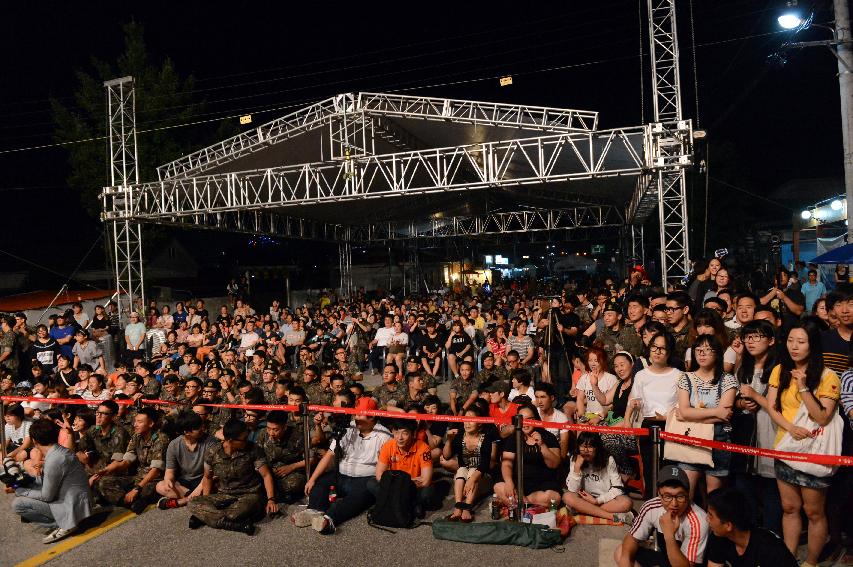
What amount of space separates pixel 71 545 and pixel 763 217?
41.2 metres

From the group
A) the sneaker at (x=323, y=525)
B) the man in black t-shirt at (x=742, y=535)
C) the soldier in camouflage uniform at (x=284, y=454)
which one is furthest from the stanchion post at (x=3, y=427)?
the man in black t-shirt at (x=742, y=535)

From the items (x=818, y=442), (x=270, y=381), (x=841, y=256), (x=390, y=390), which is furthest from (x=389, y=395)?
(x=841, y=256)

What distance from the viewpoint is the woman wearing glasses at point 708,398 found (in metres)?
4.06

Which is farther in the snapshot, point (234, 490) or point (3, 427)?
point (3, 427)

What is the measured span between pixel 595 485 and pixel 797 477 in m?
1.64

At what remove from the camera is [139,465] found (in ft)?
20.1

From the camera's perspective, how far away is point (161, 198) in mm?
15133

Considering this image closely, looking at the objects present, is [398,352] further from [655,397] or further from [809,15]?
[809,15]

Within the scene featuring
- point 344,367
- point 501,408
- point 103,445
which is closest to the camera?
point 501,408

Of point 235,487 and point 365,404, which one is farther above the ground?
point 365,404

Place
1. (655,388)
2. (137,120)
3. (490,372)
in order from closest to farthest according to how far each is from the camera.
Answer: (655,388)
(490,372)
(137,120)

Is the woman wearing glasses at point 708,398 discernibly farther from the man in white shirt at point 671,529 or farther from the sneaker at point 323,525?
the sneaker at point 323,525

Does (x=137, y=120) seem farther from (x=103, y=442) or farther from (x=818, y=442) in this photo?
(x=818, y=442)

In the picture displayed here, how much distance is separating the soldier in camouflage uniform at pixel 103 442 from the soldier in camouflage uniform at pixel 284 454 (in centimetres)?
163
